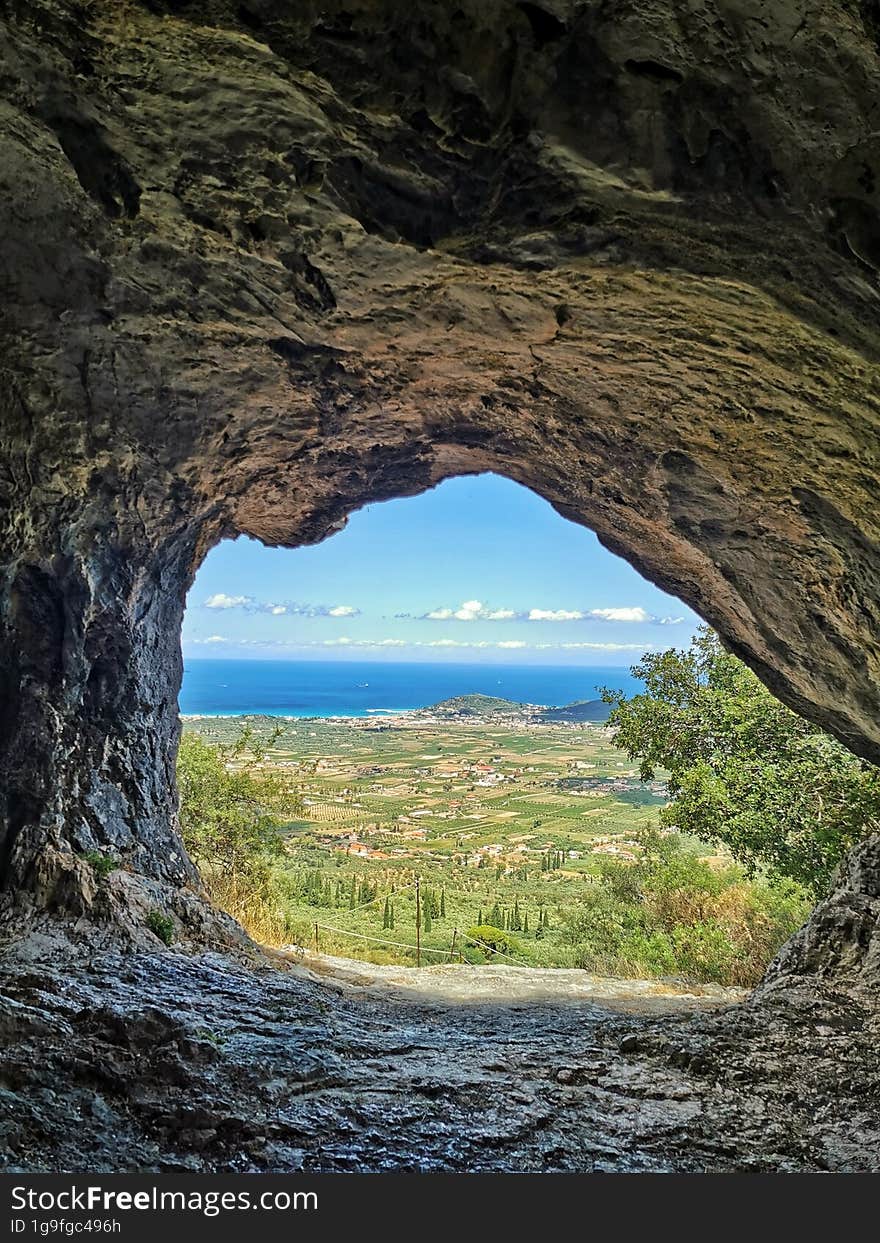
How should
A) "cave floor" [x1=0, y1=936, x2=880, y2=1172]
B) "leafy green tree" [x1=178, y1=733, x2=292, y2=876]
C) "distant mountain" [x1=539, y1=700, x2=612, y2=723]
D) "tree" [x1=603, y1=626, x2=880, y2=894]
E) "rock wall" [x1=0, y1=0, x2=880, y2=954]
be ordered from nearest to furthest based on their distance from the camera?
1. "rock wall" [x1=0, y1=0, x2=880, y2=954]
2. "cave floor" [x1=0, y1=936, x2=880, y2=1172]
3. "tree" [x1=603, y1=626, x2=880, y2=894]
4. "leafy green tree" [x1=178, y1=733, x2=292, y2=876]
5. "distant mountain" [x1=539, y1=700, x2=612, y2=723]

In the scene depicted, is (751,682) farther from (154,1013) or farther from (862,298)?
(154,1013)

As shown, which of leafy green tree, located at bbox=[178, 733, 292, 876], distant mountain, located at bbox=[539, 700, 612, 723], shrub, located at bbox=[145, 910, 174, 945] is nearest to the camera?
shrub, located at bbox=[145, 910, 174, 945]

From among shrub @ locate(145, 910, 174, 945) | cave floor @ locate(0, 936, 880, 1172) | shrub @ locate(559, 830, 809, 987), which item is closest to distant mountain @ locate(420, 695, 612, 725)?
shrub @ locate(559, 830, 809, 987)

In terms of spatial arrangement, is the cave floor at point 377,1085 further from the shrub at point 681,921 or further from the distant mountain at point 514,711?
the distant mountain at point 514,711

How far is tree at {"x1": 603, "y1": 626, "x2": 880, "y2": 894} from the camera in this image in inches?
532

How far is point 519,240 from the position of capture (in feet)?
14.2

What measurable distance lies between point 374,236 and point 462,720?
76832 millimetres

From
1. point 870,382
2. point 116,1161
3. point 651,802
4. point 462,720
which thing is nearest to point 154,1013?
point 116,1161

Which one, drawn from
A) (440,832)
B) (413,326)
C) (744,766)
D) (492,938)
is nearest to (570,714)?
(440,832)

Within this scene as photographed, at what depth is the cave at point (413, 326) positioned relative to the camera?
3342 millimetres

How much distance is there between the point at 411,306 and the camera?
5.44 m

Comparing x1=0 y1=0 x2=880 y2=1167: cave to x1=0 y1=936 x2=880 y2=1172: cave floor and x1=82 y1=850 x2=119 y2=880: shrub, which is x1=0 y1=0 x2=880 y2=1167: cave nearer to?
x1=82 y1=850 x2=119 y2=880: shrub

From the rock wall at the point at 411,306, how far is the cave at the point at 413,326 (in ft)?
0.08

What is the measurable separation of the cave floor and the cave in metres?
0.37
